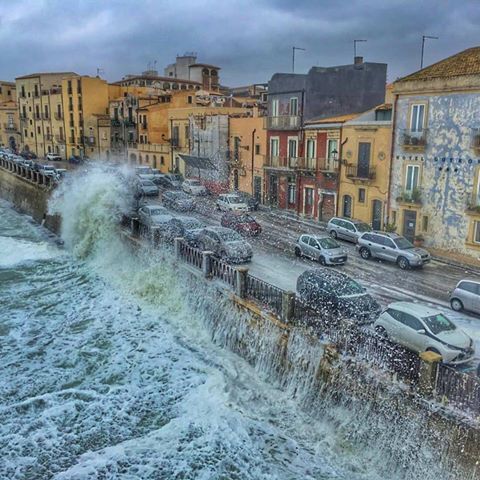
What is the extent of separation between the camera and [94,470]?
13078 millimetres

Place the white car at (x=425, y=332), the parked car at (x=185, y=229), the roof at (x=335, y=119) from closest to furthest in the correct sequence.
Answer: the white car at (x=425, y=332) < the parked car at (x=185, y=229) < the roof at (x=335, y=119)

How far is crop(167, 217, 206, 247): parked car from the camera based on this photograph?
26.2m

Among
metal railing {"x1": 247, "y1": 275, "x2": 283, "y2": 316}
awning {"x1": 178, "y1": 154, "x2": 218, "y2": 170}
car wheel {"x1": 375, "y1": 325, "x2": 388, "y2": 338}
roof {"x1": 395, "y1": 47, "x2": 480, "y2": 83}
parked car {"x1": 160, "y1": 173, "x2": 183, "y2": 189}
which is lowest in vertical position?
car wheel {"x1": 375, "y1": 325, "x2": 388, "y2": 338}

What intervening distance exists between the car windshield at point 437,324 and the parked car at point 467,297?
16.3 feet

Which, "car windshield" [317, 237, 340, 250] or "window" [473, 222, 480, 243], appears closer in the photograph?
"car windshield" [317, 237, 340, 250]

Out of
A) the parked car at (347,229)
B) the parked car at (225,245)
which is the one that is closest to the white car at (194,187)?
the parked car at (347,229)

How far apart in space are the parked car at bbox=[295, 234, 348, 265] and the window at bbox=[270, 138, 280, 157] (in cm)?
1735

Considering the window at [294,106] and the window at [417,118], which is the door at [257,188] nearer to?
the window at [294,106]

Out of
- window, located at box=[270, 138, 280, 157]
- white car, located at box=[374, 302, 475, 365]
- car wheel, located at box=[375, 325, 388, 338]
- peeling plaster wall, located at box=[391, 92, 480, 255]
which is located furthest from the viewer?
window, located at box=[270, 138, 280, 157]

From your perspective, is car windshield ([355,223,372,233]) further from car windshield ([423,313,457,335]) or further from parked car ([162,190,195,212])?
car windshield ([423,313,457,335])

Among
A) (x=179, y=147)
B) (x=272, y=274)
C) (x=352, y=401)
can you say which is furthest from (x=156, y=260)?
(x=179, y=147)

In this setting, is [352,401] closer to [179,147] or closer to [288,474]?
[288,474]

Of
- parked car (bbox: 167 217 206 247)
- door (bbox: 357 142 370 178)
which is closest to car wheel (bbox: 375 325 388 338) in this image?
parked car (bbox: 167 217 206 247)

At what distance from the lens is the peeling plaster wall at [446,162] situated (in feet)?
88.3
